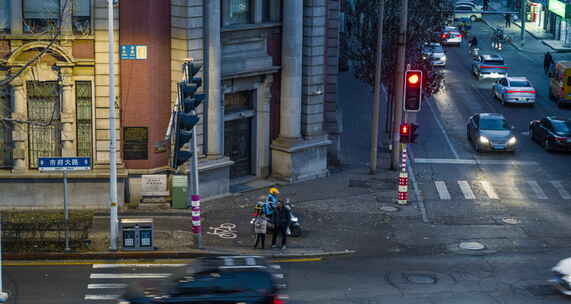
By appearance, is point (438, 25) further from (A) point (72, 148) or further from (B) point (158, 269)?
(B) point (158, 269)

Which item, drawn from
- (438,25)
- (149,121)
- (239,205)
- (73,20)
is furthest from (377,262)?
(438,25)

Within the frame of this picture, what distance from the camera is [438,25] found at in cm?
5128

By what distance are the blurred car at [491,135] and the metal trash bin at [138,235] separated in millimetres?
21984

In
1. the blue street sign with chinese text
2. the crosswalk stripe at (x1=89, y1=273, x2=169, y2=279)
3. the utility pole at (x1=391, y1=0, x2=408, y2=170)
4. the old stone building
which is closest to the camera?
the crosswalk stripe at (x1=89, y1=273, x2=169, y2=279)

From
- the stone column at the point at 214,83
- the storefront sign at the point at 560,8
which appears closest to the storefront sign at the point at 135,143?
the stone column at the point at 214,83

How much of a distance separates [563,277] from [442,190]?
1374cm

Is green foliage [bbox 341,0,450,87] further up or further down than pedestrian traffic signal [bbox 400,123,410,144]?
further up

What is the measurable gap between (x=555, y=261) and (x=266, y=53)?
14346mm

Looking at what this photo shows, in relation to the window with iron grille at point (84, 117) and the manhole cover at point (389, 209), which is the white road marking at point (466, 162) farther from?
the window with iron grille at point (84, 117)

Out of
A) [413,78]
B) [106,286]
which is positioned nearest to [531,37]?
[413,78]

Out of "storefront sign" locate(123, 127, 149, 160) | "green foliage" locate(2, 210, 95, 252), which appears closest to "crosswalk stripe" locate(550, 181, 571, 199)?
"storefront sign" locate(123, 127, 149, 160)

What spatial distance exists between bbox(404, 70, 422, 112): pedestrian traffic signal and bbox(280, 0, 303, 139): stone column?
5077 mm

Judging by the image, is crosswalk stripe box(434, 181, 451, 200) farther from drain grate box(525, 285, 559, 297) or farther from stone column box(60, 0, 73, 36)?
stone column box(60, 0, 73, 36)

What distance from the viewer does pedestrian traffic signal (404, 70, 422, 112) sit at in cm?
3512
